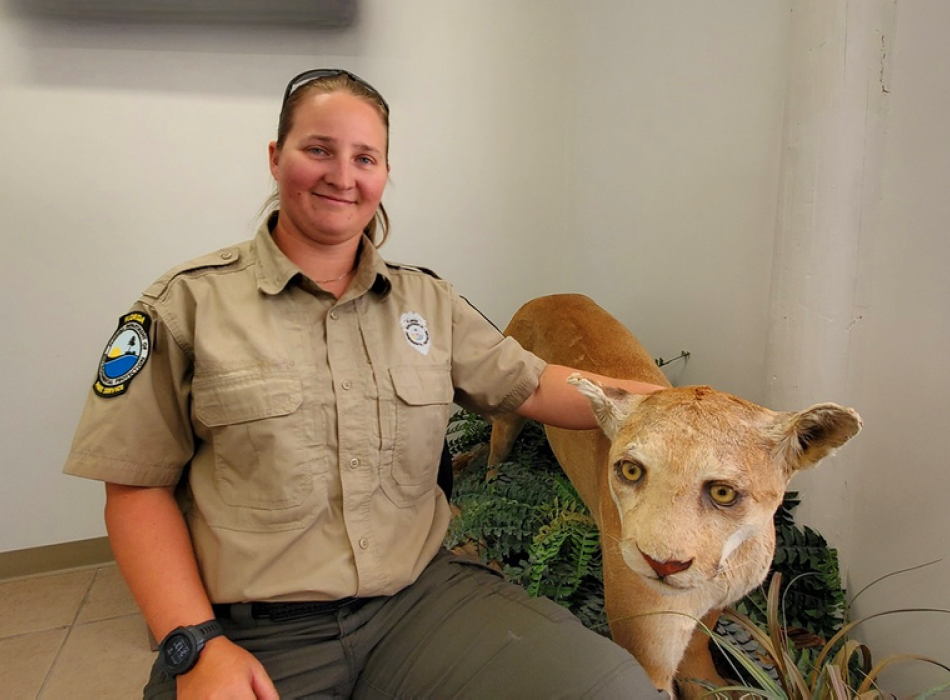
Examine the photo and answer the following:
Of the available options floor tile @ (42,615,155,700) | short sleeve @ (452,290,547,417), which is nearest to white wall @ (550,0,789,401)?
short sleeve @ (452,290,547,417)

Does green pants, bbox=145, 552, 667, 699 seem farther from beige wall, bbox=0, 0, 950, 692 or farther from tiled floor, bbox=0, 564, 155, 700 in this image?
tiled floor, bbox=0, 564, 155, 700

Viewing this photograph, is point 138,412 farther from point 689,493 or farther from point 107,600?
point 107,600

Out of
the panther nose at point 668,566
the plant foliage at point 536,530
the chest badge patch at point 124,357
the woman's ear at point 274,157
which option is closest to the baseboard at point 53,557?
the plant foliage at point 536,530

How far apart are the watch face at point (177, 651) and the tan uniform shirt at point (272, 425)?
0.13m

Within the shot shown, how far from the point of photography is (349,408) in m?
1.33

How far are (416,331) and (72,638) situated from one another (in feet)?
6.91

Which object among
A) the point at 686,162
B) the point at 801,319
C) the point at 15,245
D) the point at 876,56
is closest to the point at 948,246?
the point at 801,319

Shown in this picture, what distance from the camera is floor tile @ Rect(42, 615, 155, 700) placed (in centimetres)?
215

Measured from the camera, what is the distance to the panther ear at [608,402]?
1252 millimetres

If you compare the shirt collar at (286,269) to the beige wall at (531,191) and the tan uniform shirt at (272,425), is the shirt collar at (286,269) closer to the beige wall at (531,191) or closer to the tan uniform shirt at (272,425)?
the tan uniform shirt at (272,425)

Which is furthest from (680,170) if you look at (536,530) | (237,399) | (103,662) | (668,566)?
(103,662)

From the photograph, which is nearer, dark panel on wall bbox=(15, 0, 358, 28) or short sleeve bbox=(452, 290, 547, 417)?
short sleeve bbox=(452, 290, 547, 417)

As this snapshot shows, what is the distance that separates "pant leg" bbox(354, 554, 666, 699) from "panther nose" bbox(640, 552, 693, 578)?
0.28 metres

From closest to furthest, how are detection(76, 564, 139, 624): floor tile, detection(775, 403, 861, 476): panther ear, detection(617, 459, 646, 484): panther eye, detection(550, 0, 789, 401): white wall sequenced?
1. detection(775, 403, 861, 476): panther ear
2. detection(617, 459, 646, 484): panther eye
3. detection(550, 0, 789, 401): white wall
4. detection(76, 564, 139, 624): floor tile
